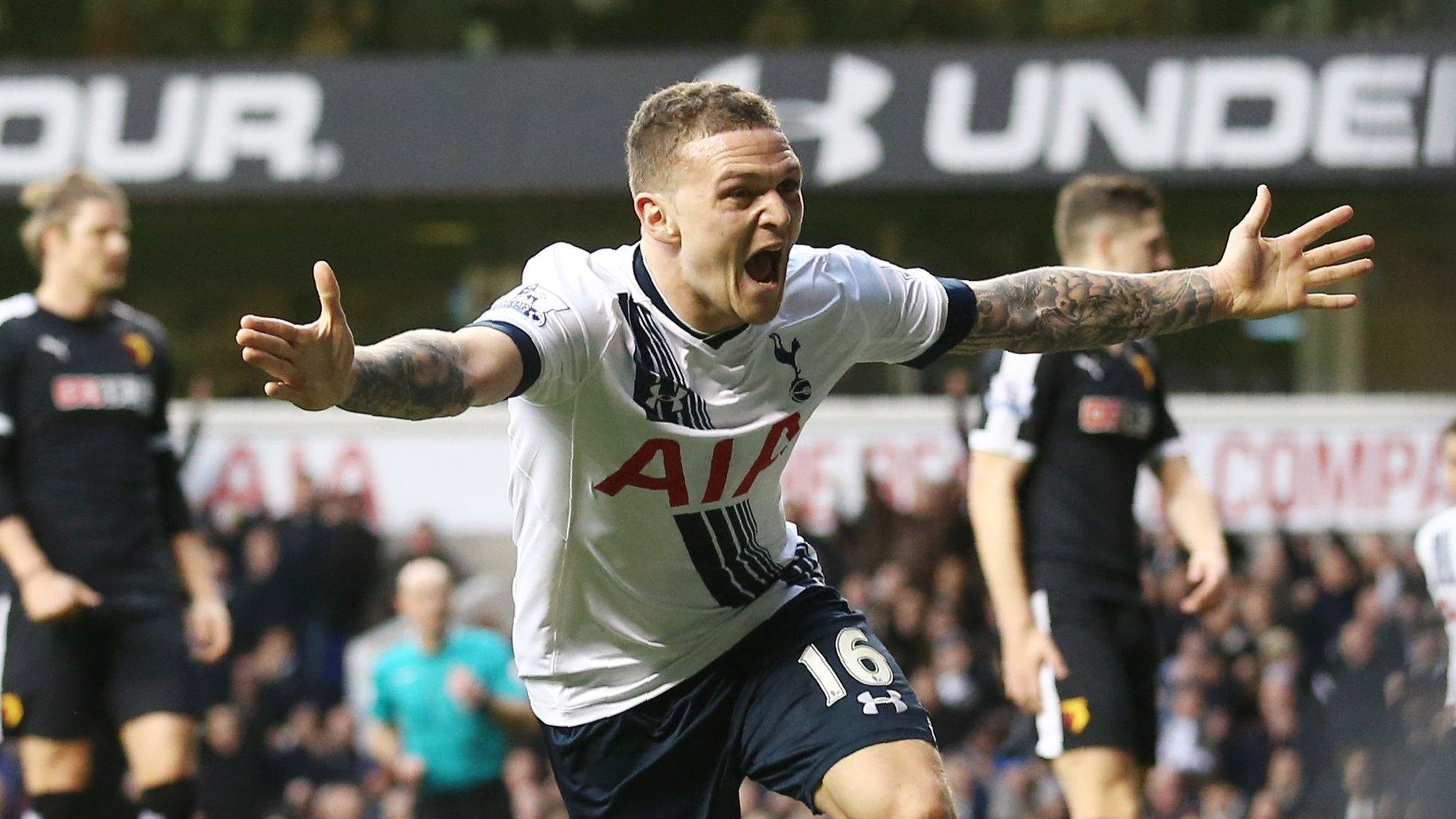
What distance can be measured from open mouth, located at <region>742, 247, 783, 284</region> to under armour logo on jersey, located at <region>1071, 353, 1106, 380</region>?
2275 mm

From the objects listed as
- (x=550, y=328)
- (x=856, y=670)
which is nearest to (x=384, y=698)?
(x=856, y=670)

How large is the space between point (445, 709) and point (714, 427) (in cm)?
416

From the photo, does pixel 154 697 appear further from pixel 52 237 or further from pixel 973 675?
pixel 973 675

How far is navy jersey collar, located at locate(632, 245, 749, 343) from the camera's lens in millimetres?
4117

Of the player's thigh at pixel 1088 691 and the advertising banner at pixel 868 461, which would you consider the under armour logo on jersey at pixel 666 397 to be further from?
the advertising banner at pixel 868 461

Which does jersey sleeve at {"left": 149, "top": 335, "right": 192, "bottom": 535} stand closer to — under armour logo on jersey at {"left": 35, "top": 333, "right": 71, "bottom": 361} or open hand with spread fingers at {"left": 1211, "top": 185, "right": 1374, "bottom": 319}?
under armour logo on jersey at {"left": 35, "top": 333, "right": 71, "bottom": 361}

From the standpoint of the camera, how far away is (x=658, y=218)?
4.15 m

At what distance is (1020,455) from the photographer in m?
6.04

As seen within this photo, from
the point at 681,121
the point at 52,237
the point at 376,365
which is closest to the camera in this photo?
the point at 376,365

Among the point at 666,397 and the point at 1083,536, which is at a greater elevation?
the point at 666,397

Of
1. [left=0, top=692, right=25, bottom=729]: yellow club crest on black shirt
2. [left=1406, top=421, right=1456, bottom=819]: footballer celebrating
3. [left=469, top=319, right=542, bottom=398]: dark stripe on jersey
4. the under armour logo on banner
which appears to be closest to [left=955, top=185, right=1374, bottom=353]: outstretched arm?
[left=469, top=319, right=542, bottom=398]: dark stripe on jersey

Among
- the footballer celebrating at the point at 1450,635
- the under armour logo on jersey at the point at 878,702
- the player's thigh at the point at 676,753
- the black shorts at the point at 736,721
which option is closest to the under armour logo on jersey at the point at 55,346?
the black shorts at the point at 736,721

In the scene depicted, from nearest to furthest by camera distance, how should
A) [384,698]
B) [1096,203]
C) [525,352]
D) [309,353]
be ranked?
1. [309,353]
2. [525,352]
3. [1096,203]
4. [384,698]

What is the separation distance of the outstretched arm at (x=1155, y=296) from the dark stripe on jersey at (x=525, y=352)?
3.87 ft
